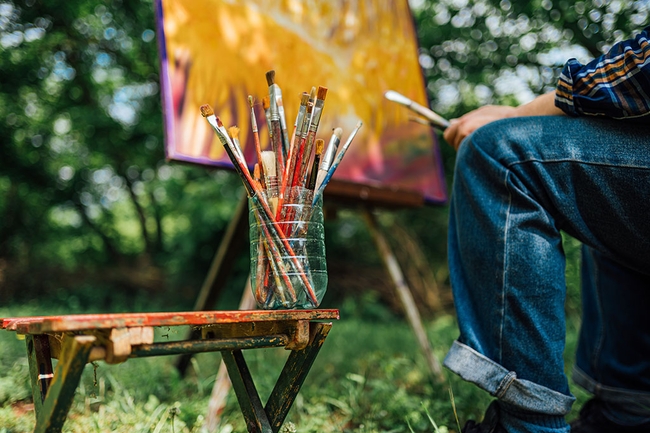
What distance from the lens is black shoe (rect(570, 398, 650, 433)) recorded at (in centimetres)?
141

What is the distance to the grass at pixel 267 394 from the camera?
4.55ft

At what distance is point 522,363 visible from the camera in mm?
1041

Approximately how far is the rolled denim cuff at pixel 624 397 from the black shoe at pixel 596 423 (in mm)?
35

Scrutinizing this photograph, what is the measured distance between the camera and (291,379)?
Result: 1.04 meters

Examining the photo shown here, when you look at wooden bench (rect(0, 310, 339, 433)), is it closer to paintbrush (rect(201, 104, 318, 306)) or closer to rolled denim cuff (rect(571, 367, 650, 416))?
paintbrush (rect(201, 104, 318, 306))

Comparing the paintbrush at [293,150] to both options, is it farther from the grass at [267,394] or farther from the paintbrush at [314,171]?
the grass at [267,394]

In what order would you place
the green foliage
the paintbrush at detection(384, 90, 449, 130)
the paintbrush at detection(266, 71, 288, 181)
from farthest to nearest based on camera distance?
the green foliage → the paintbrush at detection(384, 90, 449, 130) → the paintbrush at detection(266, 71, 288, 181)

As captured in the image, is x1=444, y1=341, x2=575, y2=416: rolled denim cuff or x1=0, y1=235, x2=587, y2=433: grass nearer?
x1=444, y1=341, x2=575, y2=416: rolled denim cuff

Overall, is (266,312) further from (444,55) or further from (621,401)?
(444,55)

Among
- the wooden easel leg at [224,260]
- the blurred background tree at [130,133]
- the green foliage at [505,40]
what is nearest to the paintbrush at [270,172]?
the wooden easel leg at [224,260]

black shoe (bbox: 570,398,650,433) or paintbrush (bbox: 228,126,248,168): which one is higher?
paintbrush (bbox: 228,126,248,168)

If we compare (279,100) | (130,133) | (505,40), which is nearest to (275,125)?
(279,100)

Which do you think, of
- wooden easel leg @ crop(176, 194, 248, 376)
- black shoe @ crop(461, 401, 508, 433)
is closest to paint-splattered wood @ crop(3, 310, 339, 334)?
black shoe @ crop(461, 401, 508, 433)

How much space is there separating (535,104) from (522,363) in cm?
57
